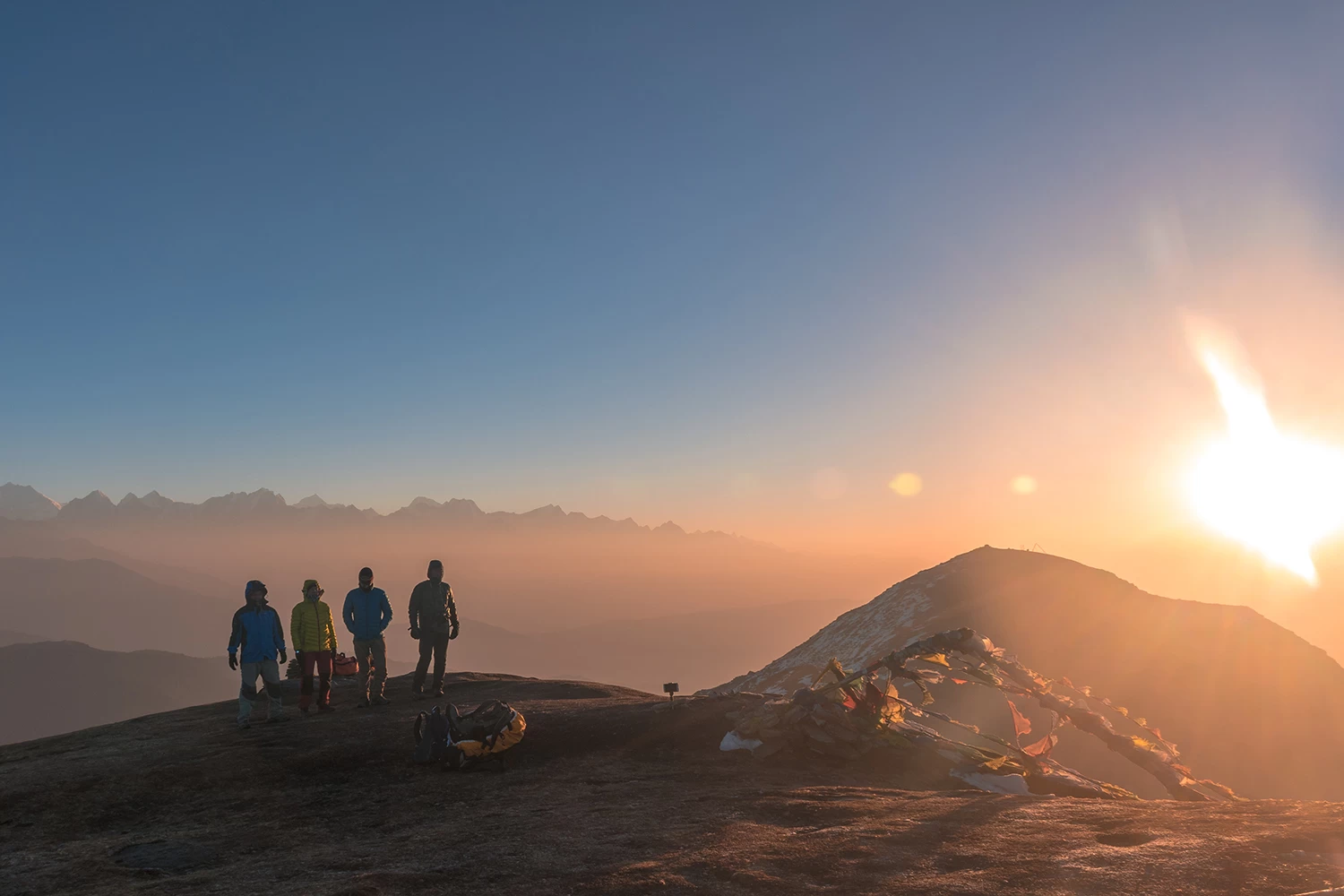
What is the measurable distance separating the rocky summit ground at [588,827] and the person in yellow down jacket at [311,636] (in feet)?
7.40

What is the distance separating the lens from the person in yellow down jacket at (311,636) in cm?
1492

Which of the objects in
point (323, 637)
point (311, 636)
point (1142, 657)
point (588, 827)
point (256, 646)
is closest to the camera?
point (588, 827)

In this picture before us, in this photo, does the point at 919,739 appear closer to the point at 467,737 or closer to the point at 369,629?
the point at 467,737

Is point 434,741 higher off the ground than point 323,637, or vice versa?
point 323,637

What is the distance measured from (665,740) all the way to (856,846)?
5710 mm

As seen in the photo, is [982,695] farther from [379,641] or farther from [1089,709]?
[379,641]

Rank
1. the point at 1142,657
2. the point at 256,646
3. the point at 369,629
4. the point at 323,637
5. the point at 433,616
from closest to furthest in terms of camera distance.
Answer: the point at 256,646
the point at 323,637
the point at 369,629
the point at 433,616
the point at 1142,657

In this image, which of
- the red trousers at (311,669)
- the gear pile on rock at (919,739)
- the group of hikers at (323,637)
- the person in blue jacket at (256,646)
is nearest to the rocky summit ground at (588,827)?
the gear pile on rock at (919,739)

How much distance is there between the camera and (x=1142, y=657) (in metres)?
29.6

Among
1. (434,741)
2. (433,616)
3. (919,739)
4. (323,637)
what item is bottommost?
(919,739)

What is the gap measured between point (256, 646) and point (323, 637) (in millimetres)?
1392

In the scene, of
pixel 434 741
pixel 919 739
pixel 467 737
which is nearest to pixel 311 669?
pixel 434 741

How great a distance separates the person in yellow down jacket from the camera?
14.9 metres

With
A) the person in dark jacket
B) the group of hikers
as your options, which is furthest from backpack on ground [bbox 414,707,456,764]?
the person in dark jacket
